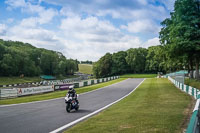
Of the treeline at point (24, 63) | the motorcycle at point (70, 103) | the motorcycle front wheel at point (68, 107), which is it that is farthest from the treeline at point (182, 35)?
the treeline at point (24, 63)

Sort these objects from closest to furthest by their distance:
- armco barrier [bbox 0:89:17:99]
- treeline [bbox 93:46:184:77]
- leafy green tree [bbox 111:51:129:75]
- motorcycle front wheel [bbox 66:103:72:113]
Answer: motorcycle front wheel [bbox 66:103:72:113] → armco barrier [bbox 0:89:17:99] → treeline [bbox 93:46:184:77] → leafy green tree [bbox 111:51:129:75]

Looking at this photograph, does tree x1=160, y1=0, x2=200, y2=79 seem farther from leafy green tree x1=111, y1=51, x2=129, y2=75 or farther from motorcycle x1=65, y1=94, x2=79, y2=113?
leafy green tree x1=111, y1=51, x2=129, y2=75

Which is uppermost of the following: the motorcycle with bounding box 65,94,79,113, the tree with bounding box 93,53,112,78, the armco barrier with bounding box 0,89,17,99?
the tree with bounding box 93,53,112,78

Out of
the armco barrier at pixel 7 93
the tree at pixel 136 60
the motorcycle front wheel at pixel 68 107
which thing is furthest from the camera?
the tree at pixel 136 60

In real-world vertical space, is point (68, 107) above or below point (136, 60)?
below

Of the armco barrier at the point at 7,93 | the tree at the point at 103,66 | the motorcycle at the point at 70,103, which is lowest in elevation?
the armco barrier at the point at 7,93

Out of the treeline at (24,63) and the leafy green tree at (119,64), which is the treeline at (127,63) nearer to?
the leafy green tree at (119,64)

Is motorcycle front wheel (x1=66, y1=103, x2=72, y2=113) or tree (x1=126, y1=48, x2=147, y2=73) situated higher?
tree (x1=126, y1=48, x2=147, y2=73)

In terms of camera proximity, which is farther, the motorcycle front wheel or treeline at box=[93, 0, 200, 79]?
treeline at box=[93, 0, 200, 79]

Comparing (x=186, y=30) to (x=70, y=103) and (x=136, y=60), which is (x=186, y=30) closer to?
(x=70, y=103)

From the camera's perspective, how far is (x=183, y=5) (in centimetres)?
3073

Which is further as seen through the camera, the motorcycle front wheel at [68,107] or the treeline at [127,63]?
the treeline at [127,63]

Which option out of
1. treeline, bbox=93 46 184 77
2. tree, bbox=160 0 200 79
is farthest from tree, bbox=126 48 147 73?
tree, bbox=160 0 200 79

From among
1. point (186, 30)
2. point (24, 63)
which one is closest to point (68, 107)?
point (186, 30)
